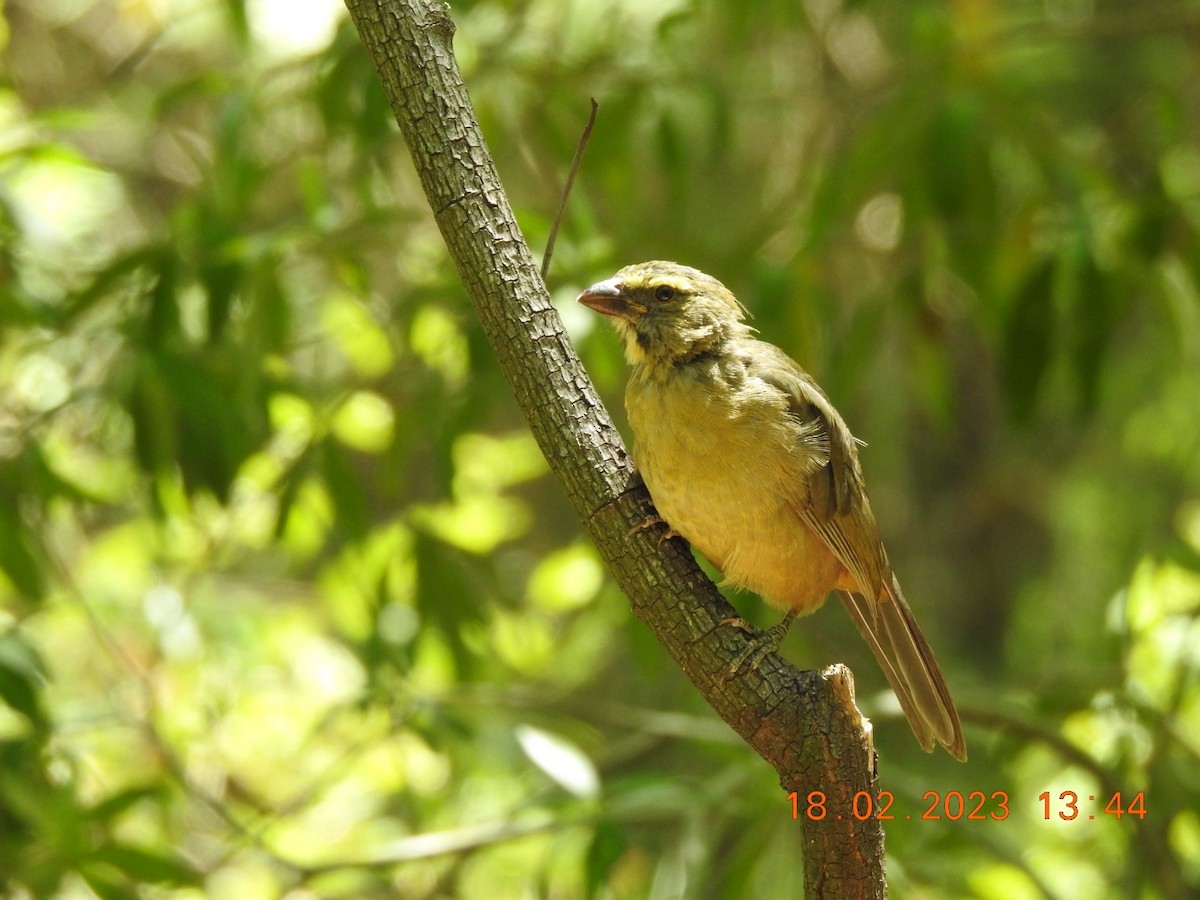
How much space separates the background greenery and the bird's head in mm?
378

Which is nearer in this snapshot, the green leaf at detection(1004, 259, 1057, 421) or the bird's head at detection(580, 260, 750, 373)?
the bird's head at detection(580, 260, 750, 373)

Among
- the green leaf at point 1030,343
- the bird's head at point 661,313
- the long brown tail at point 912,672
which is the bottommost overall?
the long brown tail at point 912,672

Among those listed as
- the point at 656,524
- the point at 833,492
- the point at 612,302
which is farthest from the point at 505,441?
the point at 656,524

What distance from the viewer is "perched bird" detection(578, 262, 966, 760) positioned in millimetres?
3434

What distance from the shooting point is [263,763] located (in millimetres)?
5730

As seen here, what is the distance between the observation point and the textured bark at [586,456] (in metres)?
2.63

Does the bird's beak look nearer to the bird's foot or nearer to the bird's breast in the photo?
the bird's breast

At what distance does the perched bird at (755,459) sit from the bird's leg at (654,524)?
18cm

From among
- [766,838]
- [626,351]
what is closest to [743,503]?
[626,351]

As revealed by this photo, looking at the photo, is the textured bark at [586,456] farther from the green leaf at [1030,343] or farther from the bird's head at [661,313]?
the green leaf at [1030,343]
